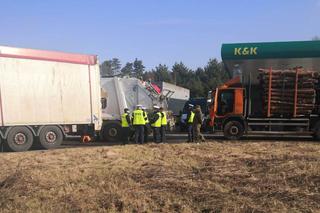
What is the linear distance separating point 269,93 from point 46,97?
8.10 metres

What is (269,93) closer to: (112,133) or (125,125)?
(125,125)

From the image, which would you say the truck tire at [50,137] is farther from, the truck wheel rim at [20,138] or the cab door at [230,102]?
the cab door at [230,102]

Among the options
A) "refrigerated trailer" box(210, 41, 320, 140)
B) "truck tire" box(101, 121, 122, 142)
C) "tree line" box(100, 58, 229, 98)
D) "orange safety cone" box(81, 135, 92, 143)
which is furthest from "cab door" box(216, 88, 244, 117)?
"tree line" box(100, 58, 229, 98)

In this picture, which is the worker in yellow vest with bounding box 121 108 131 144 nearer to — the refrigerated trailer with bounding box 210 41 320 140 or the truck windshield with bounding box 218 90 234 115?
the refrigerated trailer with bounding box 210 41 320 140

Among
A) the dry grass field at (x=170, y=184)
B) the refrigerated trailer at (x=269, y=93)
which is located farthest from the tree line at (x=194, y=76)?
the dry grass field at (x=170, y=184)

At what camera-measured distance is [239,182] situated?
787 centimetres

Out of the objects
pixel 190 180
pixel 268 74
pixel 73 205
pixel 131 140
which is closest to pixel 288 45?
pixel 268 74

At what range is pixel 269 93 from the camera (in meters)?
17.9

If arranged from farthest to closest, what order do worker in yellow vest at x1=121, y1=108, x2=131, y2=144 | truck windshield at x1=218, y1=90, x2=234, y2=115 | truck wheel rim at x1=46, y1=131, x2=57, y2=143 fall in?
1. truck windshield at x1=218, y1=90, x2=234, y2=115
2. worker in yellow vest at x1=121, y1=108, x2=131, y2=144
3. truck wheel rim at x1=46, y1=131, x2=57, y2=143

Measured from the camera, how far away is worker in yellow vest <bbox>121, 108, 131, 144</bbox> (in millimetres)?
18516

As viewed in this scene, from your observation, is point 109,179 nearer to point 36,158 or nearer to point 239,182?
point 239,182

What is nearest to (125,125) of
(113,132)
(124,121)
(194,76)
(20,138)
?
(124,121)

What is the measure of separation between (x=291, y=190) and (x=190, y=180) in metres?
1.83

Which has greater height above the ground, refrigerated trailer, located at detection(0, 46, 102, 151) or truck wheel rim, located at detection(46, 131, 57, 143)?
refrigerated trailer, located at detection(0, 46, 102, 151)
